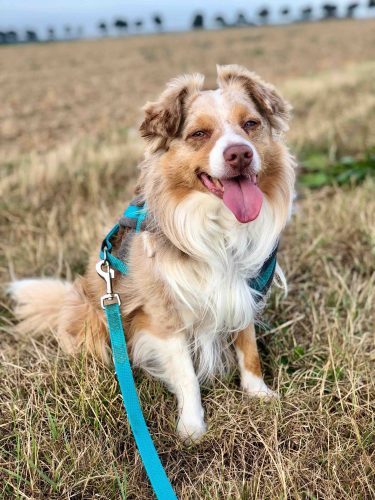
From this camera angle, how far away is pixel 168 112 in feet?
7.28

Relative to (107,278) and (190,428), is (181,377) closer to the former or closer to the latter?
(190,428)

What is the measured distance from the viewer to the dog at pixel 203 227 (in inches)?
85.6

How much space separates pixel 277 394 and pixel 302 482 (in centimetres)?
51

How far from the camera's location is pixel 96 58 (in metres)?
27.3

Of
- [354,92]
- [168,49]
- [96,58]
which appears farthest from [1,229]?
[168,49]

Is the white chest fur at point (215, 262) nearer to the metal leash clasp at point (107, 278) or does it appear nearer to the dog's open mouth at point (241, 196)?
the dog's open mouth at point (241, 196)

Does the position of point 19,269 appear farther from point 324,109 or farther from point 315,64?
point 315,64

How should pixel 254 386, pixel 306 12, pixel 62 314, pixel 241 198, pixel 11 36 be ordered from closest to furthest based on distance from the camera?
pixel 241 198 < pixel 254 386 < pixel 62 314 < pixel 11 36 < pixel 306 12

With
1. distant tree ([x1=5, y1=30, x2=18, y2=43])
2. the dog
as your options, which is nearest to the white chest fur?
the dog

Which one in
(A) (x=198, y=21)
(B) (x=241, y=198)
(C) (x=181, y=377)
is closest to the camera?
(B) (x=241, y=198)

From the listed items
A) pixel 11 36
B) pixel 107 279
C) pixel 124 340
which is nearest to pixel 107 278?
pixel 107 279

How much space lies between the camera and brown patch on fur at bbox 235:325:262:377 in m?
2.62

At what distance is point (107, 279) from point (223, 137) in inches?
37.5

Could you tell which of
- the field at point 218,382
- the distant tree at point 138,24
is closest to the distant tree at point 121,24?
the distant tree at point 138,24
